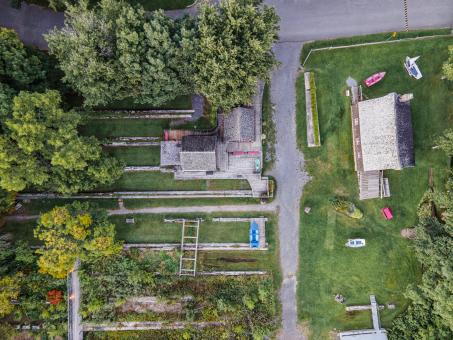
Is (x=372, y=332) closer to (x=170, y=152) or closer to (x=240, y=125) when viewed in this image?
(x=240, y=125)

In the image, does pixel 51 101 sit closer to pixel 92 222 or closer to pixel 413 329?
pixel 92 222

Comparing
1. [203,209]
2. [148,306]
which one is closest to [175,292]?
[148,306]

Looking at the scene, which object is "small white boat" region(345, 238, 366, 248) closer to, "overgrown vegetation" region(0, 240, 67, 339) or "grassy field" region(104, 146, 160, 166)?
"grassy field" region(104, 146, 160, 166)

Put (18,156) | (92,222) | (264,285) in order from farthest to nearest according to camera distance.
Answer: (264,285) < (92,222) < (18,156)

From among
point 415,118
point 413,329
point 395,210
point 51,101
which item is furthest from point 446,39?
point 51,101

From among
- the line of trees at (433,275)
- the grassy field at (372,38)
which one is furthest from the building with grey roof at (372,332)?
the grassy field at (372,38)

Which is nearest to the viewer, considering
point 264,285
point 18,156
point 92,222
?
point 18,156
